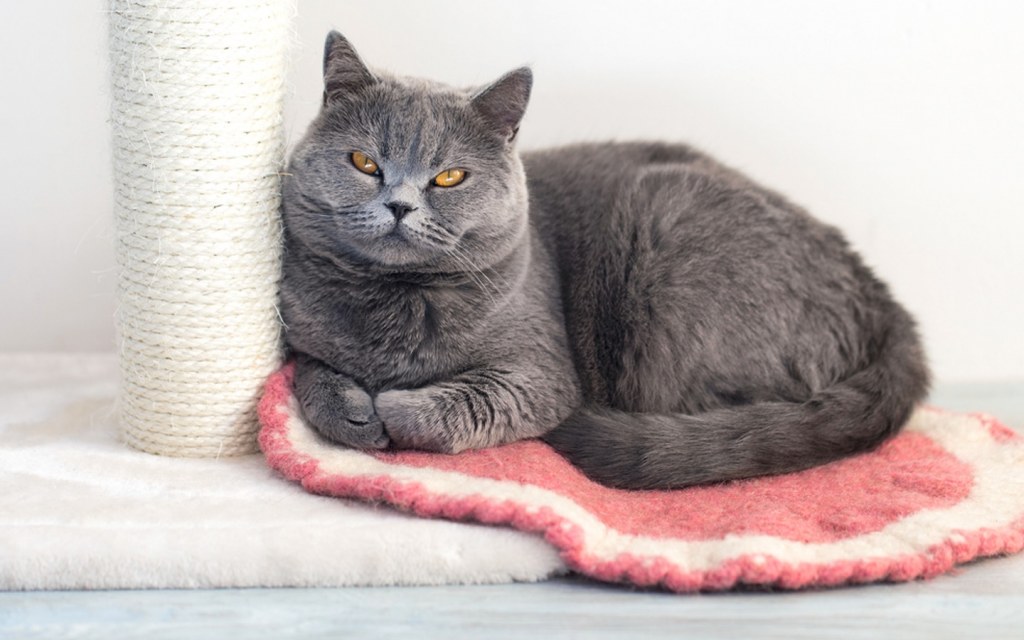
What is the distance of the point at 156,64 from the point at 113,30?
0.34 ft

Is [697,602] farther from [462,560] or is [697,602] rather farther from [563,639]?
[462,560]

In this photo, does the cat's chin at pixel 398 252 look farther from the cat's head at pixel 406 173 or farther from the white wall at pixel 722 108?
the white wall at pixel 722 108

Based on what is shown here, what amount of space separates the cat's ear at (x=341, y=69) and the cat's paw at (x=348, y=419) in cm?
48

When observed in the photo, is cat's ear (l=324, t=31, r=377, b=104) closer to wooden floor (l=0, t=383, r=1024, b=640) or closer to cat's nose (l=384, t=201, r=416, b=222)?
cat's nose (l=384, t=201, r=416, b=222)

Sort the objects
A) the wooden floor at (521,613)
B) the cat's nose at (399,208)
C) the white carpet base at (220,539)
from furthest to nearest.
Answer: the cat's nose at (399,208)
the white carpet base at (220,539)
the wooden floor at (521,613)

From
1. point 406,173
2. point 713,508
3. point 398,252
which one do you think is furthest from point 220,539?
point 713,508

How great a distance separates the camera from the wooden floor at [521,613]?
1.29 meters

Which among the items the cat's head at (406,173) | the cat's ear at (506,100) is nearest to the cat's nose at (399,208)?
the cat's head at (406,173)

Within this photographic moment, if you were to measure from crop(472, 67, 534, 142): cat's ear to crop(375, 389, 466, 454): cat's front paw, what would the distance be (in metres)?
0.46

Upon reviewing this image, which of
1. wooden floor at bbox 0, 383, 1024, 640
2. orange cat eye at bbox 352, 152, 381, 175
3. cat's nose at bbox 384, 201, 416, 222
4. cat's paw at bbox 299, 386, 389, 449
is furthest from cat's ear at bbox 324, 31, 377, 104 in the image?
wooden floor at bbox 0, 383, 1024, 640

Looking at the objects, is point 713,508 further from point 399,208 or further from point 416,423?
point 399,208

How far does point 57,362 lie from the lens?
7.59 feet

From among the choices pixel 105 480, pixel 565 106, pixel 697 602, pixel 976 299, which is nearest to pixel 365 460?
pixel 105 480

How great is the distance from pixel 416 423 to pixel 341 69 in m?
0.57
